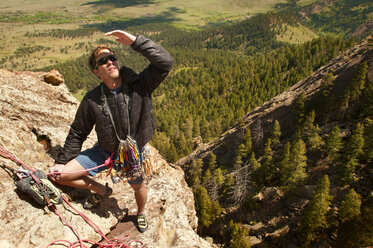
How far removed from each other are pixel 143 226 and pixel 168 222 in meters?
1.79

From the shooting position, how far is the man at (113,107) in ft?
15.4

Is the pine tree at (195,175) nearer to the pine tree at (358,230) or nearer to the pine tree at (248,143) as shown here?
the pine tree at (248,143)

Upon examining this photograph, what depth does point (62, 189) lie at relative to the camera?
6.72m

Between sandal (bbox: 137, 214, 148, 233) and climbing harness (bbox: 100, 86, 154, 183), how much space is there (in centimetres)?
179

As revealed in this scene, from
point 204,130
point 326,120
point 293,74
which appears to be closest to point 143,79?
point 326,120

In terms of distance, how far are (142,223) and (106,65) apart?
5282 mm

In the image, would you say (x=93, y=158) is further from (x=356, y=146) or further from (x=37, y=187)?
(x=356, y=146)

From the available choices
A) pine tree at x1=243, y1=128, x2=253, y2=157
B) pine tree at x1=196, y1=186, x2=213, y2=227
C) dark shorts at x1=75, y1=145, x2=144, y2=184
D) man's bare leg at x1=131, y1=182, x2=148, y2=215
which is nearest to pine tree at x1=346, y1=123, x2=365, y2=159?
pine tree at x1=243, y1=128, x2=253, y2=157

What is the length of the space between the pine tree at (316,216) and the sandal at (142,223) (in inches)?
1017

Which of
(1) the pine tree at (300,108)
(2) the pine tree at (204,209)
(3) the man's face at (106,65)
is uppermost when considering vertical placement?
(3) the man's face at (106,65)

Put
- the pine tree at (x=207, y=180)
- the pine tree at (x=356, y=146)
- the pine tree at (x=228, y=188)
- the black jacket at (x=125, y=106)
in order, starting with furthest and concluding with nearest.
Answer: the pine tree at (x=207, y=180) < the pine tree at (x=228, y=188) < the pine tree at (x=356, y=146) < the black jacket at (x=125, y=106)

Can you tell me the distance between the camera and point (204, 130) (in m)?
82.8

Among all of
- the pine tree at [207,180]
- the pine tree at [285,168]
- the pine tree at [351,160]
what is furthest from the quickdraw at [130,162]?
the pine tree at [207,180]

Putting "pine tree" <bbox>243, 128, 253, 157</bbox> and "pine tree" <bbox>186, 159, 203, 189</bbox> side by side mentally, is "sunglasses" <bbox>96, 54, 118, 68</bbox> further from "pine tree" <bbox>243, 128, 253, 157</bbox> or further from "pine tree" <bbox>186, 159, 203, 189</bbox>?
"pine tree" <bbox>243, 128, 253, 157</bbox>
